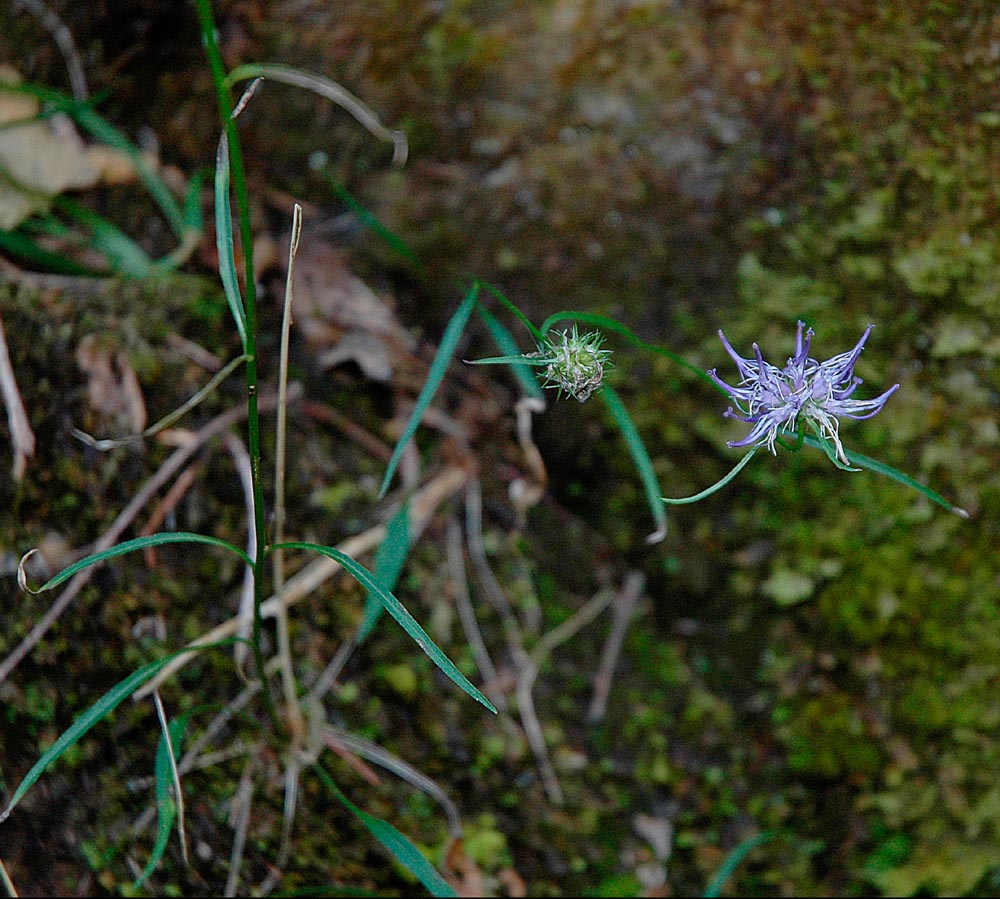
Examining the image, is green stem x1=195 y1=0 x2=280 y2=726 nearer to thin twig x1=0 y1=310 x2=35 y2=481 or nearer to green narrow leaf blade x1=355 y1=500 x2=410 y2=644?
green narrow leaf blade x1=355 y1=500 x2=410 y2=644

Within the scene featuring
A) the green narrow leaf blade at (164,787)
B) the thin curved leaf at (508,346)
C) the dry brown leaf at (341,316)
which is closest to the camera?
the green narrow leaf blade at (164,787)

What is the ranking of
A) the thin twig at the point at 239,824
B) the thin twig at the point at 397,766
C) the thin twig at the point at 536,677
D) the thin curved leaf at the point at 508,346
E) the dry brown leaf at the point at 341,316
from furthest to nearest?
the dry brown leaf at the point at 341,316 < the thin twig at the point at 536,677 < the thin twig at the point at 397,766 < the thin twig at the point at 239,824 < the thin curved leaf at the point at 508,346

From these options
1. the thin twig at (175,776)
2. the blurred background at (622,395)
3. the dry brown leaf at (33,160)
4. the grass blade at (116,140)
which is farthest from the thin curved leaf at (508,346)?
the dry brown leaf at (33,160)

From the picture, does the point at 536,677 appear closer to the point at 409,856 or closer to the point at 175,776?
the point at 409,856

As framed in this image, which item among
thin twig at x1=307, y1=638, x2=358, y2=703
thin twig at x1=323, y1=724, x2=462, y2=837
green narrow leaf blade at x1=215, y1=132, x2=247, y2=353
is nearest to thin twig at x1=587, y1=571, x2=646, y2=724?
thin twig at x1=323, y1=724, x2=462, y2=837

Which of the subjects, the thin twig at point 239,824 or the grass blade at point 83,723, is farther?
the thin twig at point 239,824

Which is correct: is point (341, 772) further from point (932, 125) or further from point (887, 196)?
point (932, 125)

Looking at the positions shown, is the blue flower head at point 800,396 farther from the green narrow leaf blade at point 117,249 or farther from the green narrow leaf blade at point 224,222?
the green narrow leaf blade at point 117,249
